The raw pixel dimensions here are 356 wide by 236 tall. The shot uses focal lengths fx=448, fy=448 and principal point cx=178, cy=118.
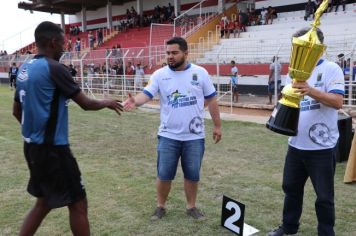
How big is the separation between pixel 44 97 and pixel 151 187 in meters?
2.78

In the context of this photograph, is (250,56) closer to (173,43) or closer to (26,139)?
(173,43)

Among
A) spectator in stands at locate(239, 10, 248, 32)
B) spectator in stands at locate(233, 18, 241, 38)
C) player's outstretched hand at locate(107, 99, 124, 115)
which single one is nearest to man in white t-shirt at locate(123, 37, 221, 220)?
player's outstretched hand at locate(107, 99, 124, 115)

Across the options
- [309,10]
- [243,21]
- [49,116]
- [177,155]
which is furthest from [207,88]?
[243,21]

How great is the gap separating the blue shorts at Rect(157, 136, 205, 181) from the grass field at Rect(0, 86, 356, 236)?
1.70 ft

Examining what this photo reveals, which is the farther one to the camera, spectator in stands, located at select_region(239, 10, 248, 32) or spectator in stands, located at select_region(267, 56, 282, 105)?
spectator in stands, located at select_region(239, 10, 248, 32)

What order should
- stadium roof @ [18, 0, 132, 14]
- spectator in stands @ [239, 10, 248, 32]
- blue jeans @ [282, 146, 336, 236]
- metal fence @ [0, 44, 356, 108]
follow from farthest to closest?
stadium roof @ [18, 0, 132, 14]
spectator in stands @ [239, 10, 248, 32]
metal fence @ [0, 44, 356, 108]
blue jeans @ [282, 146, 336, 236]

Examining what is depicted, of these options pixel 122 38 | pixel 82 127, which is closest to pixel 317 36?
pixel 82 127

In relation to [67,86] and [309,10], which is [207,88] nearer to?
[67,86]

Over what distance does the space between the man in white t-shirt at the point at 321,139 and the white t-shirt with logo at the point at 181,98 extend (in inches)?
39.9

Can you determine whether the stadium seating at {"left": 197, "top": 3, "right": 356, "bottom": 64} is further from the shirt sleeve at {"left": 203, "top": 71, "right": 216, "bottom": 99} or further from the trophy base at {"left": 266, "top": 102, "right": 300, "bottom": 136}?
the trophy base at {"left": 266, "top": 102, "right": 300, "bottom": 136}

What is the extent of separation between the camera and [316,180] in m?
3.46

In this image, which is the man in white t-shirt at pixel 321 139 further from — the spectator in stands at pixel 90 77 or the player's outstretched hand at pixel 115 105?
the spectator in stands at pixel 90 77

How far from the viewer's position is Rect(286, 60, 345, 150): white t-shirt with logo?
10.8 feet

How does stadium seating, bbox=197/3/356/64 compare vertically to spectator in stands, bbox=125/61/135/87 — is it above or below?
above
